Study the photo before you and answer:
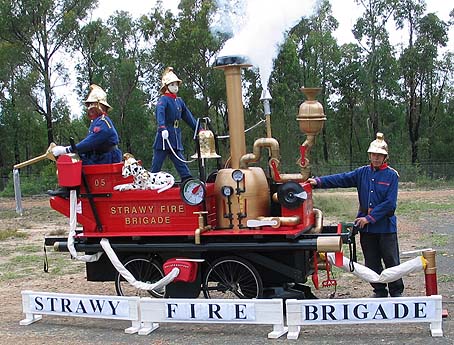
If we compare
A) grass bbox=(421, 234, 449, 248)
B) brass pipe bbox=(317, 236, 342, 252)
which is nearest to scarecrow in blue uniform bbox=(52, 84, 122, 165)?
brass pipe bbox=(317, 236, 342, 252)

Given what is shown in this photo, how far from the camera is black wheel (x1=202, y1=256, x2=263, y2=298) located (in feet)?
23.6

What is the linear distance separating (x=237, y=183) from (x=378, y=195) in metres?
1.51

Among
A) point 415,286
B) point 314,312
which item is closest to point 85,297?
point 314,312

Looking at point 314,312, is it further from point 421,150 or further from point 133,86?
point 421,150

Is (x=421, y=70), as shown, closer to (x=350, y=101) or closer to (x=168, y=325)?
(x=350, y=101)

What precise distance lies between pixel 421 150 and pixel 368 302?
36.2 m

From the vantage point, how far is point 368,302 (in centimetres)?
629

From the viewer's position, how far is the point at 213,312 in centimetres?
668

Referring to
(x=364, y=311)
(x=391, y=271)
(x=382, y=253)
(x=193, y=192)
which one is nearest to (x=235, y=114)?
(x=193, y=192)

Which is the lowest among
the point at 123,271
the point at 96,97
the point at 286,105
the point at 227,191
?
the point at 123,271

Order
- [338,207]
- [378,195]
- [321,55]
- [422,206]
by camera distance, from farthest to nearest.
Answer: [321,55]
[422,206]
[338,207]
[378,195]

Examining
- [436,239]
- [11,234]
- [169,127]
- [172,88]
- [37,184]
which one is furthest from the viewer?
[37,184]

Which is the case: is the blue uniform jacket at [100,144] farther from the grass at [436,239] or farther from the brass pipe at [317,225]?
the grass at [436,239]

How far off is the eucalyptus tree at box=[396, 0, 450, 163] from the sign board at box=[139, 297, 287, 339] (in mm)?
35164
